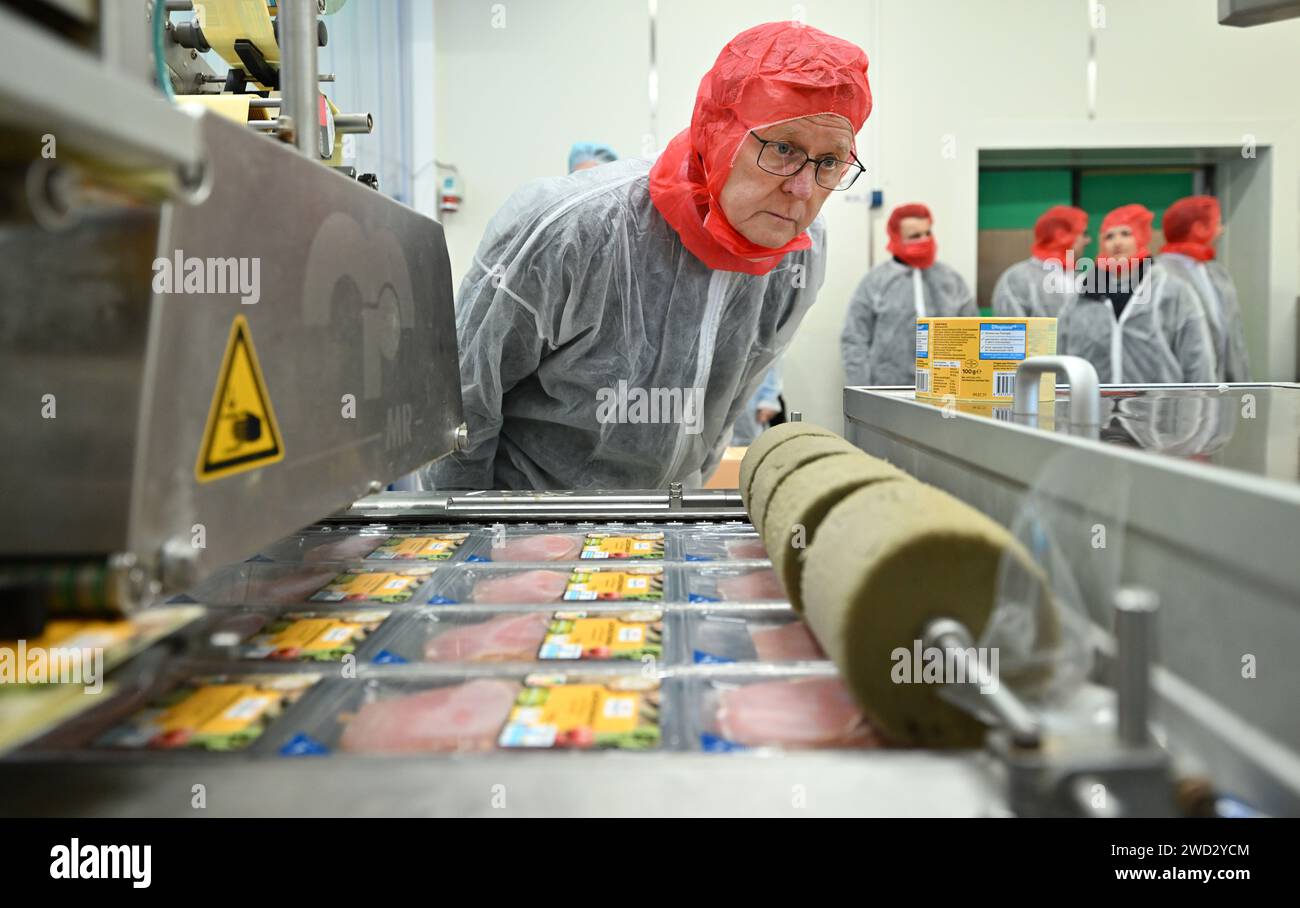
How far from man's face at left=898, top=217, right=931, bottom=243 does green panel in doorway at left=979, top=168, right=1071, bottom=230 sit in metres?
0.69

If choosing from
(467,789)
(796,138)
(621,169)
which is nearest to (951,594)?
(467,789)

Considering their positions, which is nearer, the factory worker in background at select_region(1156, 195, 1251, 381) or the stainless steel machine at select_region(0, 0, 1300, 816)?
the stainless steel machine at select_region(0, 0, 1300, 816)

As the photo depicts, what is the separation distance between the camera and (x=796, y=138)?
1523 mm

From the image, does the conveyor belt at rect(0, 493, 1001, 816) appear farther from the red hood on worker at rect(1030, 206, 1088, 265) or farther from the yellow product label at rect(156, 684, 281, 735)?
the red hood on worker at rect(1030, 206, 1088, 265)

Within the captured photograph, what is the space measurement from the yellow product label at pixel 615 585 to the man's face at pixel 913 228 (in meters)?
3.32

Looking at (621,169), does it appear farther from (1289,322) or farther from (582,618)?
(1289,322)

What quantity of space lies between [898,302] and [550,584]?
333cm

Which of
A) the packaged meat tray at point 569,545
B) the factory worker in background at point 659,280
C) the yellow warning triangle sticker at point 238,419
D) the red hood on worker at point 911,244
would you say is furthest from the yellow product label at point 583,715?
the red hood on worker at point 911,244

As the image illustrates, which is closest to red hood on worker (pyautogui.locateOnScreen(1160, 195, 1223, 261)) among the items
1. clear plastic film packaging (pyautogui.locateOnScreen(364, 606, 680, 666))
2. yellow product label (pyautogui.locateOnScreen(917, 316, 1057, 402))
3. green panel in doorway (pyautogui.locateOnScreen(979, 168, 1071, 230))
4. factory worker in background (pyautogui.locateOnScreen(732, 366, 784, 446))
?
green panel in doorway (pyautogui.locateOnScreen(979, 168, 1071, 230))

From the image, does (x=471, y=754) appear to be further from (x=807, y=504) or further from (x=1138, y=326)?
(x=1138, y=326)

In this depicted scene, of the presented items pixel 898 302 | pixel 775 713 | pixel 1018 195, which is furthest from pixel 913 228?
pixel 775 713

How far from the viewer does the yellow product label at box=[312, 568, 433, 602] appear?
987mm
